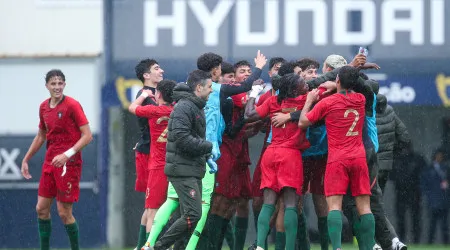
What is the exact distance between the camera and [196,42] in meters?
17.7

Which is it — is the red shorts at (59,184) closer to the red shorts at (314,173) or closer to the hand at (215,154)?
the hand at (215,154)

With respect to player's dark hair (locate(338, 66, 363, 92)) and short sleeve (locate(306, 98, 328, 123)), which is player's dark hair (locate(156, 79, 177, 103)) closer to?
short sleeve (locate(306, 98, 328, 123))

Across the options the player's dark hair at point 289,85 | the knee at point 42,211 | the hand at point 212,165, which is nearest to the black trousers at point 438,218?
the player's dark hair at point 289,85

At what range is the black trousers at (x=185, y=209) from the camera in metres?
12.5

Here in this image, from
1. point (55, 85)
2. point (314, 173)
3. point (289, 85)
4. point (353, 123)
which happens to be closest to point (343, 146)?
point (353, 123)

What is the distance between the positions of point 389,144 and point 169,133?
3.20 m

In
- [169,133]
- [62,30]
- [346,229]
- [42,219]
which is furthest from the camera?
[62,30]

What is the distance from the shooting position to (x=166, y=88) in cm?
1334

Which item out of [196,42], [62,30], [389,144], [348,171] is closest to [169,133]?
[348,171]

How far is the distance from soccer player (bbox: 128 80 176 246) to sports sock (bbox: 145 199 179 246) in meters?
0.70

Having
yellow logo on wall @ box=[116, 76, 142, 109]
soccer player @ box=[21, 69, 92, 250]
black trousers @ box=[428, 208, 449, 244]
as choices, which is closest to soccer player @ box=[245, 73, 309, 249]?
soccer player @ box=[21, 69, 92, 250]

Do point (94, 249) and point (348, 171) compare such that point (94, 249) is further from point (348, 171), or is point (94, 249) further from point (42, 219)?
point (348, 171)

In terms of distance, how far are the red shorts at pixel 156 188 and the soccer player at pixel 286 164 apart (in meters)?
1.21

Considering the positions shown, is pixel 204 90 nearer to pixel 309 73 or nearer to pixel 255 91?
pixel 255 91
